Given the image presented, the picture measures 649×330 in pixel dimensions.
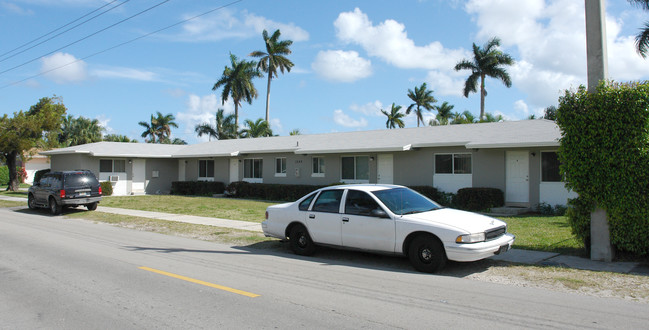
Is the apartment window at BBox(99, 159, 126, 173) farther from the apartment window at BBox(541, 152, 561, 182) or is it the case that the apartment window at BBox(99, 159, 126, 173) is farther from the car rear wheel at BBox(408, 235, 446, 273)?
the car rear wheel at BBox(408, 235, 446, 273)

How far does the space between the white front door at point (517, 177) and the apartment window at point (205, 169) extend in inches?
784

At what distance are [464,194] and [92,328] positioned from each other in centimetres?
1546

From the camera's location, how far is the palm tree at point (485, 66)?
41469mm

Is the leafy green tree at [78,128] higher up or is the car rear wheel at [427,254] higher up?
the leafy green tree at [78,128]

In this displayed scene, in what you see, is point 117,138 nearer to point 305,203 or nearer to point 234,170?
point 234,170

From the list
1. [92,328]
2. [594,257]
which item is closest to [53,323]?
[92,328]

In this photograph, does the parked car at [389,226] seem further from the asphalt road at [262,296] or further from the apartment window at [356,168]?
Result: the apartment window at [356,168]

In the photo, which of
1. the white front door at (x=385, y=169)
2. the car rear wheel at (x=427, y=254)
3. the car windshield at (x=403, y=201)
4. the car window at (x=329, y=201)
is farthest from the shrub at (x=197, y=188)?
the car rear wheel at (x=427, y=254)

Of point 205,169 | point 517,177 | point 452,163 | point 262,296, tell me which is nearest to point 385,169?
point 452,163

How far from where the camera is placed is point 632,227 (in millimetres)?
8320

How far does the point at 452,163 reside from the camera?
19.8 meters

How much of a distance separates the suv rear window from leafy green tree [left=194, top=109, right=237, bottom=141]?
104ft

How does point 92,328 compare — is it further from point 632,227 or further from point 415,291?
point 632,227

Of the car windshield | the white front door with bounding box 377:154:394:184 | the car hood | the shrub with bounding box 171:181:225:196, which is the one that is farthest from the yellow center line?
the shrub with bounding box 171:181:225:196
